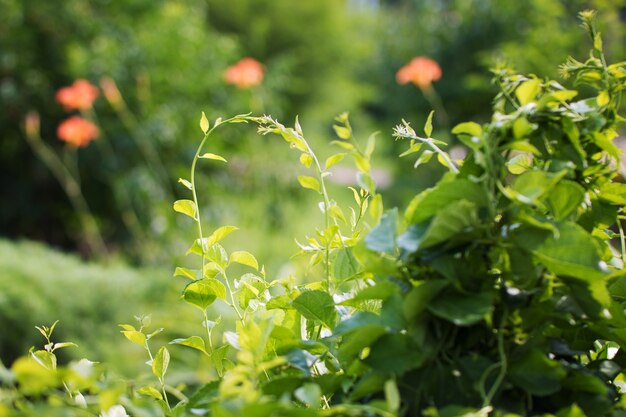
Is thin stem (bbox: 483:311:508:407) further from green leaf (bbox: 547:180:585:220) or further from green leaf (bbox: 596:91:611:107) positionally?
green leaf (bbox: 596:91:611:107)

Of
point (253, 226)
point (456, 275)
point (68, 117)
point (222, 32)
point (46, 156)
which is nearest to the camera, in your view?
point (456, 275)

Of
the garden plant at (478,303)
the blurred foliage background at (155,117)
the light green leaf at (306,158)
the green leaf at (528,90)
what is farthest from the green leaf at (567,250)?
the blurred foliage background at (155,117)

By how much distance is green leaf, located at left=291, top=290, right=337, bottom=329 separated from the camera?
691 mm

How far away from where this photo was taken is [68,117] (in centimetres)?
604

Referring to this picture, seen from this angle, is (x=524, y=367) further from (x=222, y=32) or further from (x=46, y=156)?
(x=222, y=32)

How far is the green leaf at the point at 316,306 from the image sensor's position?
2.27 feet

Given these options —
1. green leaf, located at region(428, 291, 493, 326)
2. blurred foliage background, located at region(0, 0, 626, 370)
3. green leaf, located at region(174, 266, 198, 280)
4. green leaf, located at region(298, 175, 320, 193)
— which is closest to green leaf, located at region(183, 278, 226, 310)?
green leaf, located at region(174, 266, 198, 280)

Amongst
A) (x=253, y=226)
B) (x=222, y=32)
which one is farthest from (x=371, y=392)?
(x=222, y=32)

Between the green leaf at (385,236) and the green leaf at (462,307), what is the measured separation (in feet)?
0.18

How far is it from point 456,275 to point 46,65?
238 inches

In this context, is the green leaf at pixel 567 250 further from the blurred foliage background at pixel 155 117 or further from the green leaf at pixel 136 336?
the blurred foliage background at pixel 155 117

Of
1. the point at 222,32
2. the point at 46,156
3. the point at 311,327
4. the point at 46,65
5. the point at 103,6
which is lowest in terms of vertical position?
the point at 222,32

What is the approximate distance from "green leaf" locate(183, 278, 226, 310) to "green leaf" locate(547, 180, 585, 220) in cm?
31

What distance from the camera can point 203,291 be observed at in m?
0.73
